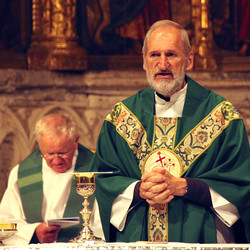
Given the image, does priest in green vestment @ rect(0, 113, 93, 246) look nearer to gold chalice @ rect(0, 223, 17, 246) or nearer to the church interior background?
the church interior background

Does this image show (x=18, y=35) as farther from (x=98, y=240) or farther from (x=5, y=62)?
(x=98, y=240)

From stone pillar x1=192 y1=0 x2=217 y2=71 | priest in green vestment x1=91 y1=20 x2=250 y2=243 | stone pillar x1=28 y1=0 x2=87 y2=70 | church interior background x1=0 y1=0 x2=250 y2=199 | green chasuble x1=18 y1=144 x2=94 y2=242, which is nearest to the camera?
priest in green vestment x1=91 y1=20 x2=250 y2=243

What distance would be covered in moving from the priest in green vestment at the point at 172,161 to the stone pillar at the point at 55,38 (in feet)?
9.90

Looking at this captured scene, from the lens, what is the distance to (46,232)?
6.72 m

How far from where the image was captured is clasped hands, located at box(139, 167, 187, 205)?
5160mm

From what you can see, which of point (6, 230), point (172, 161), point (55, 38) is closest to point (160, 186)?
point (172, 161)

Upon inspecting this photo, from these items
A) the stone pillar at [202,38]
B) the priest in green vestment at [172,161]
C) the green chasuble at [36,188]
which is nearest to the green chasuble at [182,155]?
the priest in green vestment at [172,161]

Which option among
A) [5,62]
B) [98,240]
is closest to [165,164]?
[98,240]

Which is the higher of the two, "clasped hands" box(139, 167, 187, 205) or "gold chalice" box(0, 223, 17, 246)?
"clasped hands" box(139, 167, 187, 205)

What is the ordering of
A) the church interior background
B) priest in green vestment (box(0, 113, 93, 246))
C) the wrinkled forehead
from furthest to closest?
the church interior background → priest in green vestment (box(0, 113, 93, 246)) → the wrinkled forehead

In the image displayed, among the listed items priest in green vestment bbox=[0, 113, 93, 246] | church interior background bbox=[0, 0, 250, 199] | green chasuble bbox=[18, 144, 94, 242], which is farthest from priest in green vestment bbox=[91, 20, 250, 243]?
church interior background bbox=[0, 0, 250, 199]

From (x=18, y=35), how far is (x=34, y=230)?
2992 millimetres

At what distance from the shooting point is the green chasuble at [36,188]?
282 inches

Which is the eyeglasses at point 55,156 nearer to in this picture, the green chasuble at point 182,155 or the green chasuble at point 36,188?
the green chasuble at point 36,188
